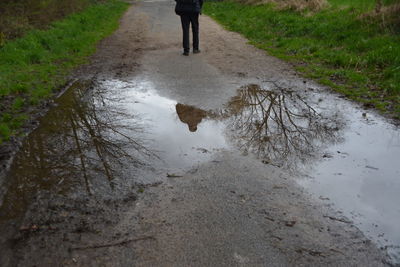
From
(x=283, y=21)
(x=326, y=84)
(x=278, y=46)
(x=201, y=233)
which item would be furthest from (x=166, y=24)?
(x=201, y=233)

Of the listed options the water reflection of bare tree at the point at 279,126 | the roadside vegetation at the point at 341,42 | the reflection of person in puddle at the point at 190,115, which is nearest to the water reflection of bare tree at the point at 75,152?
the reflection of person in puddle at the point at 190,115

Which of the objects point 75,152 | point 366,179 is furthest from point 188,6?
point 366,179

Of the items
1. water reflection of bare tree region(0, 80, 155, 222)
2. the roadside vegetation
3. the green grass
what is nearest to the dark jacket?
the roadside vegetation

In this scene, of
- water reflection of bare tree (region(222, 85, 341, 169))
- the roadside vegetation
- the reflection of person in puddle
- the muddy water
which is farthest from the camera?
the roadside vegetation

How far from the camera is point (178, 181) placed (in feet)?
13.4

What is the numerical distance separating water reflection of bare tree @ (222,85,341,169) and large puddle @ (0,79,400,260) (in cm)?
1

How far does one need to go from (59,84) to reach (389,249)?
6.87 meters

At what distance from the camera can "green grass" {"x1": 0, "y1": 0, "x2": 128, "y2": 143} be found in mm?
6199

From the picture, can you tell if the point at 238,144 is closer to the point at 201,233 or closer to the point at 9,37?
the point at 201,233

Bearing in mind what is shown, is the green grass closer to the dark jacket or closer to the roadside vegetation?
the dark jacket

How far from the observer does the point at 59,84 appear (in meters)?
7.55

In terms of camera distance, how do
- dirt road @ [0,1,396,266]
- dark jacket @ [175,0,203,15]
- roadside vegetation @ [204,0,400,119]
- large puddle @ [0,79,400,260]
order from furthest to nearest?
dark jacket @ [175,0,203,15], roadside vegetation @ [204,0,400,119], large puddle @ [0,79,400,260], dirt road @ [0,1,396,266]

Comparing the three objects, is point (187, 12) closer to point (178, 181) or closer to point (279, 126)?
point (279, 126)

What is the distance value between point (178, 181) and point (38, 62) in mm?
7080
